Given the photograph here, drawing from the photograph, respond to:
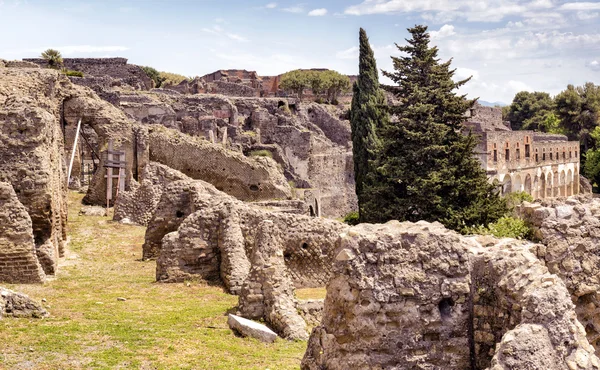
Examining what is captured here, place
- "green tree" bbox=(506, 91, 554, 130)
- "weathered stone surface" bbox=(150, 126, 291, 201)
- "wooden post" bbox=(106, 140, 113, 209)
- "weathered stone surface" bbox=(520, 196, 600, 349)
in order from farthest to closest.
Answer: "green tree" bbox=(506, 91, 554, 130) < "weathered stone surface" bbox=(150, 126, 291, 201) < "wooden post" bbox=(106, 140, 113, 209) < "weathered stone surface" bbox=(520, 196, 600, 349)

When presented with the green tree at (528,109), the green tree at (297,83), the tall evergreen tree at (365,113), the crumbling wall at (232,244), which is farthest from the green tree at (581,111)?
the crumbling wall at (232,244)

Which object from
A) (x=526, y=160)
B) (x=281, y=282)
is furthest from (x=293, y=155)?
(x=281, y=282)

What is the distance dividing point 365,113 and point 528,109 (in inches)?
2432

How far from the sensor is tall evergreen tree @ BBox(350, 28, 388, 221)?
115 ft

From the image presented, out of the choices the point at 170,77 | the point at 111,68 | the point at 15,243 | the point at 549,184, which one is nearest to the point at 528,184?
the point at 549,184

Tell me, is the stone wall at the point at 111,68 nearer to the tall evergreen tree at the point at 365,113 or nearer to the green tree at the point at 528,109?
the tall evergreen tree at the point at 365,113

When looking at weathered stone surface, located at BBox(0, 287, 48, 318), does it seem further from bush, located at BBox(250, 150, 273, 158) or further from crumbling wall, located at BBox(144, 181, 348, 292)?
bush, located at BBox(250, 150, 273, 158)

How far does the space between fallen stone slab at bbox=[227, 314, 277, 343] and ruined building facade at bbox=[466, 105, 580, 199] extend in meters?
37.2

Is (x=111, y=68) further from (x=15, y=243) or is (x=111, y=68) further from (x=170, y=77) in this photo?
(x=15, y=243)

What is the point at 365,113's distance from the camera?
36.7 meters

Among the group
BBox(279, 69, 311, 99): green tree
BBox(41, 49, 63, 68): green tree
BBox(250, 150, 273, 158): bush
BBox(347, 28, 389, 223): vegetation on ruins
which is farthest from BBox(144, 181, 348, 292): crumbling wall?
BBox(279, 69, 311, 99): green tree

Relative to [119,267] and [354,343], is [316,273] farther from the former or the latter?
[354,343]

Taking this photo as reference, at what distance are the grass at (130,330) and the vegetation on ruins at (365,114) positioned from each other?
20.3m

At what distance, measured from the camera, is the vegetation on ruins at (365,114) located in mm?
35062
